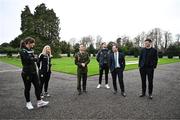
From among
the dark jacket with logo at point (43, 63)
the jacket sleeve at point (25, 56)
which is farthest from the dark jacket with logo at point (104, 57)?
the jacket sleeve at point (25, 56)

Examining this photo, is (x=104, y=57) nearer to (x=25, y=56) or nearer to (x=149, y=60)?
(x=149, y=60)

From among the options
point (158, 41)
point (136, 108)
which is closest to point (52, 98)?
point (136, 108)

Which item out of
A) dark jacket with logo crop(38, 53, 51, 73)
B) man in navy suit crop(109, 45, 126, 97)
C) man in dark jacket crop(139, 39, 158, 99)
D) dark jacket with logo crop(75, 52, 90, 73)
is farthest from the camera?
dark jacket with logo crop(75, 52, 90, 73)

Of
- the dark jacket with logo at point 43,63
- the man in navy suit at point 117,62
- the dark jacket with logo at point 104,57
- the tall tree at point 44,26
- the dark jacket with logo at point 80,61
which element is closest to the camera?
the dark jacket with logo at point 43,63

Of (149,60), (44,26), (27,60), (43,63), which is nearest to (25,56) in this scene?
(27,60)

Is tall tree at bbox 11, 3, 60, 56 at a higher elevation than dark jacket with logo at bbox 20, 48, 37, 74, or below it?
higher

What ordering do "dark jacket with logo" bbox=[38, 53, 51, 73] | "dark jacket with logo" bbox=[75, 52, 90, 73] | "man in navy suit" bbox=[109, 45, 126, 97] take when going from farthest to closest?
1. "dark jacket with logo" bbox=[75, 52, 90, 73]
2. "man in navy suit" bbox=[109, 45, 126, 97]
3. "dark jacket with logo" bbox=[38, 53, 51, 73]

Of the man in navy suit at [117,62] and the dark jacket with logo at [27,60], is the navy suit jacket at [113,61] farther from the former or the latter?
the dark jacket with logo at [27,60]

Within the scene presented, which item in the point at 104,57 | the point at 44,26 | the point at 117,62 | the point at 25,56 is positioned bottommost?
the point at 117,62

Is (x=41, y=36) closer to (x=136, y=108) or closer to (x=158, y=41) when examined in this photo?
(x=136, y=108)

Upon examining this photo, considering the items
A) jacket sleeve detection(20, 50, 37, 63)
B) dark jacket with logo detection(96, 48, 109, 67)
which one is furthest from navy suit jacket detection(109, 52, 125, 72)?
jacket sleeve detection(20, 50, 37, 63)

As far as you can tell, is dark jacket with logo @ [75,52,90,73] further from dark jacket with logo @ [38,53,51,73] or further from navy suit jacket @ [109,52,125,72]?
dark jacket with logo @ [38,53,51,73]

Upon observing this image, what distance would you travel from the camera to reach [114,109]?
5719 mm

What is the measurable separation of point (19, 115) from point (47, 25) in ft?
125
